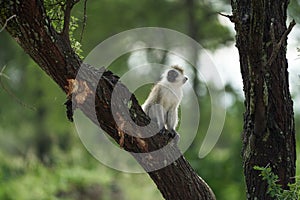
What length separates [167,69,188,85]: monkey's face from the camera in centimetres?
432

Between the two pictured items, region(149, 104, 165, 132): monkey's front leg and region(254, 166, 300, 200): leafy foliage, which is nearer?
region(254, 166, 300, 200): leafy foliage

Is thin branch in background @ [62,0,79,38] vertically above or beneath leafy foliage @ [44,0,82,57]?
beneath

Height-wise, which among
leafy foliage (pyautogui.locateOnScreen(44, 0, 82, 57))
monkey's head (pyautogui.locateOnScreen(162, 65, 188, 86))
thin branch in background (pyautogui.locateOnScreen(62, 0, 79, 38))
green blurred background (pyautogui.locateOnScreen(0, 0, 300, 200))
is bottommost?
thin branch in background (pyautogui.locateOnScreen(62, 0, 79, 38))

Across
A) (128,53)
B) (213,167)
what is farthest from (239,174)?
(128,53)

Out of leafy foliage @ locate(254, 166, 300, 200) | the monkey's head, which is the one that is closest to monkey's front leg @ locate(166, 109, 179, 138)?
the monkey's head

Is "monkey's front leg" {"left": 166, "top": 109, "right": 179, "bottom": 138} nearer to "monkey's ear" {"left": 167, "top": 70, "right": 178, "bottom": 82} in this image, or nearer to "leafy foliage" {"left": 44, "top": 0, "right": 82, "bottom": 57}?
"monkey's ear" {"left": 167, "top": 70, "right": 178, "bottom": 82}

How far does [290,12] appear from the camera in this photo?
801 centimetres

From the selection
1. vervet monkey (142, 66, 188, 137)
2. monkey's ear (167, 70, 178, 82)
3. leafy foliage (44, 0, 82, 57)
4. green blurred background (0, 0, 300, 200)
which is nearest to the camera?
leafy foliage (44, 0, 82, 57)

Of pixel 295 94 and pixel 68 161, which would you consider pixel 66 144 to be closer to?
pixel 68 161

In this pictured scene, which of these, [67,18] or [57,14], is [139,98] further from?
[67,18]

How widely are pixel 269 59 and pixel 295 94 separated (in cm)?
583

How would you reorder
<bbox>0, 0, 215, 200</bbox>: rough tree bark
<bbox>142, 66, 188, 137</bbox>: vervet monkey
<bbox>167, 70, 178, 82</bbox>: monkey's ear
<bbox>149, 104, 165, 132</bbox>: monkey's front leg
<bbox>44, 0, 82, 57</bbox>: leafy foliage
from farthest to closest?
<bbox>167, 70, 178, 82</bbox>: monkey's ear < <bbox>142, 66, 188, 137</bbox>: vervet monkey < <bbox>149, 104, 165, 132</bbox>: monkey's front leg < <bbox>44, 0, 82, 57</bbox>: leafy foliage < <bbox>0, 0, 215, 200</bbox>: rough tree bark

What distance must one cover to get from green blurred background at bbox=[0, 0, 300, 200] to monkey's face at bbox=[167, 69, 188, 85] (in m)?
3.61

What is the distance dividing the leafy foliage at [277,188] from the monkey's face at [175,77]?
137cm
